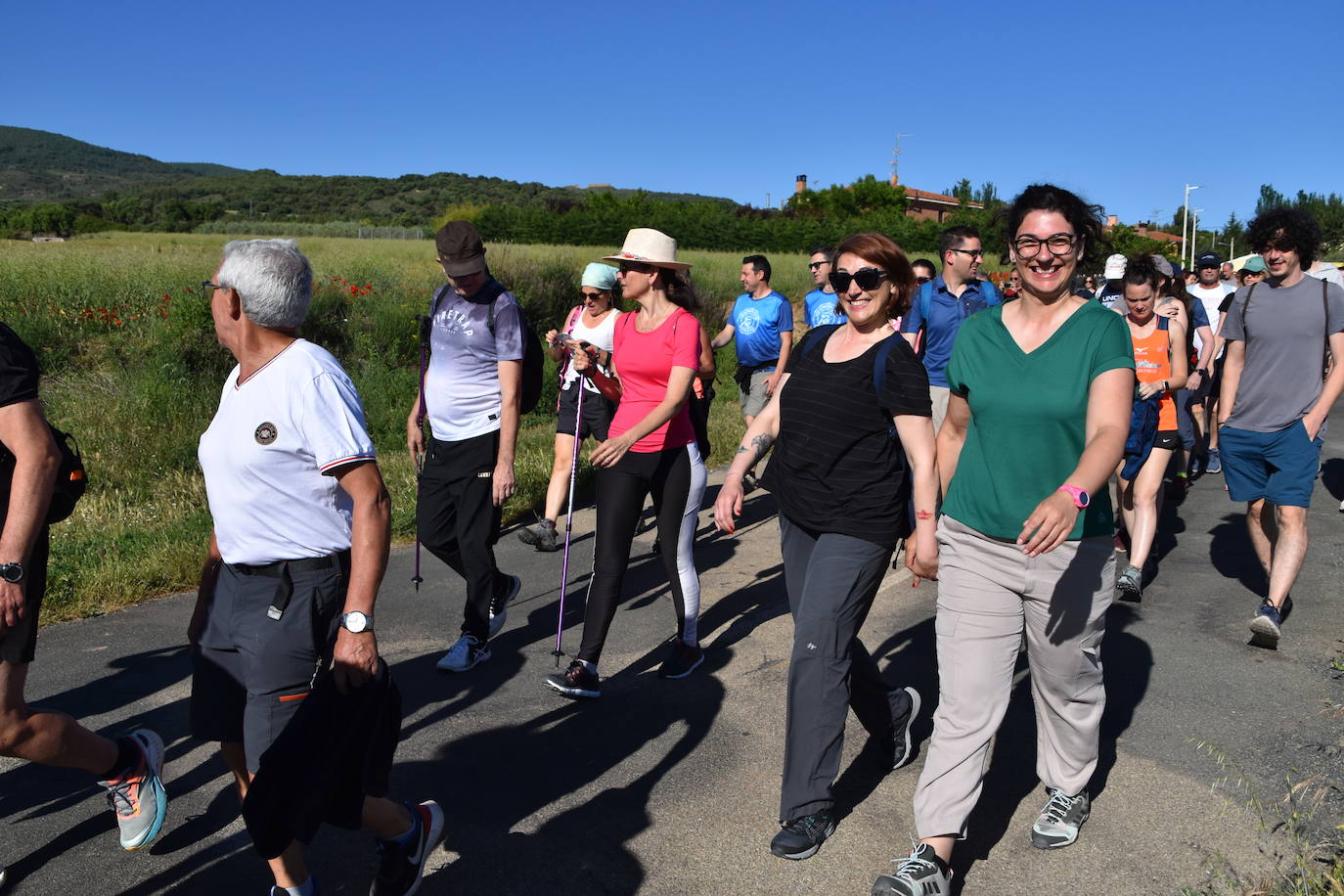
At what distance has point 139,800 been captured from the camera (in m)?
3.26

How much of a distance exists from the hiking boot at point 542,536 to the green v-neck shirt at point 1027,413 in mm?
4142

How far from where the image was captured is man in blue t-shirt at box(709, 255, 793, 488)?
8008mm

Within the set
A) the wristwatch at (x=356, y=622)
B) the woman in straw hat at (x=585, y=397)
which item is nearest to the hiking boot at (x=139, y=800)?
the wristwatch at (x=356, y=622)

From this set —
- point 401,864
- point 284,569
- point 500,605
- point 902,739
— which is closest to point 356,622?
point 284,569

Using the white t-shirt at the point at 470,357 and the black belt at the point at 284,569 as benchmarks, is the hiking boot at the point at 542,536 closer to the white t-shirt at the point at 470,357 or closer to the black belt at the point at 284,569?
the white t-shirt at the point at 470,357

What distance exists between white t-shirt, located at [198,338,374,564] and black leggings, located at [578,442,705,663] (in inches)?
75.1

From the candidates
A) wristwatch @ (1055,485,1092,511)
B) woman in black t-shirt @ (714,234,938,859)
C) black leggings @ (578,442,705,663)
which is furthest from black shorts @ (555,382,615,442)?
wristwatch @ (1055,485,1092,511)

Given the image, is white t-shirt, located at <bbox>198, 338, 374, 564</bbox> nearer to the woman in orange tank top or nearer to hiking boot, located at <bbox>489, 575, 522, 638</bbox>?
hiking boot, located at <bbox>489, 575, 522, 638</bbox>

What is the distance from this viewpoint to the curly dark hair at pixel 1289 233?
5160 millimetres

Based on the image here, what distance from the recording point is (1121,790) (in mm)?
3670

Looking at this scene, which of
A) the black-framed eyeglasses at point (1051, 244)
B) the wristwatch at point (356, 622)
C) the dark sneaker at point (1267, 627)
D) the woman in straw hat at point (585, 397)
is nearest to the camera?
the wristwatch at point (356, 622)

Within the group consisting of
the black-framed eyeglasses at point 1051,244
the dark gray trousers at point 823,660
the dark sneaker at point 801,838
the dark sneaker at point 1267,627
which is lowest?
the dark sneaker at point 801,838

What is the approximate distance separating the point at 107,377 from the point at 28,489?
28.4 ft

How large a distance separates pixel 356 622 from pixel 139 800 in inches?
54.0
